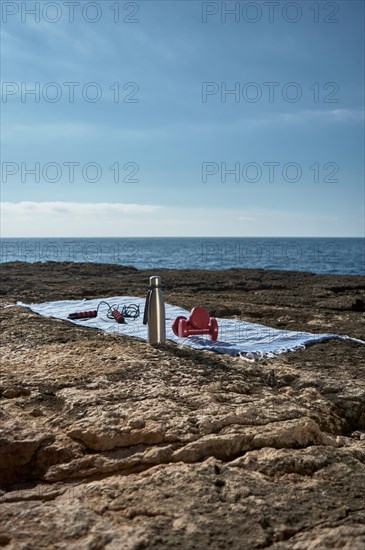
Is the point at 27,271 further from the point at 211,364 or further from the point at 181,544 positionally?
the point at 181,544

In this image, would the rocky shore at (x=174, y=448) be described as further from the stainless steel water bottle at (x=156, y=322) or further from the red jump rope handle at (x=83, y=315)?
the red jump rope handle at (x=83, y=315)

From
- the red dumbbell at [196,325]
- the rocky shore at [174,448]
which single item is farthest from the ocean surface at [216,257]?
the rocky shore at [174,448]

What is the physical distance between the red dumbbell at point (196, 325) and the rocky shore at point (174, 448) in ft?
2.37

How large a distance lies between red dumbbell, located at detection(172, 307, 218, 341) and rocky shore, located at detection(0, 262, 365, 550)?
2.37ft

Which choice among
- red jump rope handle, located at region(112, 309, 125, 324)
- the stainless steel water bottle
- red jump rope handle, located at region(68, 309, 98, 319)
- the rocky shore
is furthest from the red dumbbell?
red jump rope handle, located at region(68, 309, 98, 319)

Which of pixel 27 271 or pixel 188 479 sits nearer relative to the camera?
pixel 188 479

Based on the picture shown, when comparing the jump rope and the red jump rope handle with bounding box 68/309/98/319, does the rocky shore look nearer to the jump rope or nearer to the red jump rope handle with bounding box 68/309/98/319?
the jump rope

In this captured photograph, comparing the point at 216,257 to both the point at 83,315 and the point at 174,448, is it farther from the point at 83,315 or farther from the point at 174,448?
the point at 174,448

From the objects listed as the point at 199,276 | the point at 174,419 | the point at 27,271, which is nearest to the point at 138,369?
the point at 174,419

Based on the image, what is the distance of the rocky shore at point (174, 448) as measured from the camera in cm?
207

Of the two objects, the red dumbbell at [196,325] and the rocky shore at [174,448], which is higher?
the red dumbbell at [196,325]

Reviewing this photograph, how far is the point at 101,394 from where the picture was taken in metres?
3.22

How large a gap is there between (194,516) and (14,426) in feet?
4.11

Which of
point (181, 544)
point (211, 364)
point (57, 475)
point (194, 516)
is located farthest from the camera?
point (211, 364)
